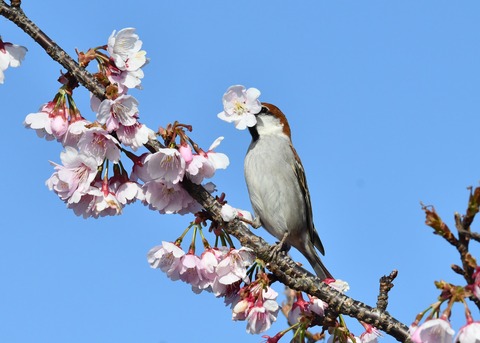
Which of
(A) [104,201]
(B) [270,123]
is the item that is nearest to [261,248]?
(A) [104,201]

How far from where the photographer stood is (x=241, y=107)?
4.77 m

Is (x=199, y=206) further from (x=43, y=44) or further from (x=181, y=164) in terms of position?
(x=43, y=44)

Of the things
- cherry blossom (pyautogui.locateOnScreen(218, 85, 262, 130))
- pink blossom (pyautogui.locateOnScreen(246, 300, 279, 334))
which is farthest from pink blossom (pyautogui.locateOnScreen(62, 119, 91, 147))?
pink blossom (pyautogui.locateOnScreen(246, 300, 279, 334))

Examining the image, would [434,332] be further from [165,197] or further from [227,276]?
[165,197]

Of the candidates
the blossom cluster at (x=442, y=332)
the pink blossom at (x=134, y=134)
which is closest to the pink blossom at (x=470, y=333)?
the blossom cluster at (x=442, y=332)

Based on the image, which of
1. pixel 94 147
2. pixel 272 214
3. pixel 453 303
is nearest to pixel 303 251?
pixel 272 214

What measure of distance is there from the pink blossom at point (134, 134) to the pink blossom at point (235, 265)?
89cm

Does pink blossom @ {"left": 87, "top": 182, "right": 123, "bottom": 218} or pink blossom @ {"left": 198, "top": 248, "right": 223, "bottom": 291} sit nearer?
pink blossom @ {"left": 87, "top": 182, "right": 123, "bottom": 218}

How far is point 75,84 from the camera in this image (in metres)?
4.57

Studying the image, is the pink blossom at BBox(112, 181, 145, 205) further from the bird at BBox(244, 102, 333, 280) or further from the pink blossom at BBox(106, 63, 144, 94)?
the bird at BBox(244, 102, 333, 280)

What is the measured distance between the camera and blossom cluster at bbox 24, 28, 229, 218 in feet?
14.5

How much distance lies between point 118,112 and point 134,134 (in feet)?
0.55

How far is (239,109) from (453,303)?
2002mm

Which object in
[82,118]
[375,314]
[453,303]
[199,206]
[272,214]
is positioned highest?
[272,214]
